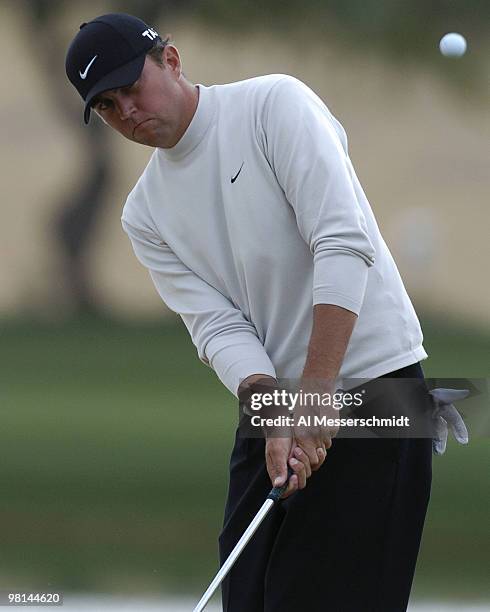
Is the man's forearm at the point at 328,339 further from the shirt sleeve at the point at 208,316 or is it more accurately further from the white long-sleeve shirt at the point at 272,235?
the shirt sleeve at the point at 208,316

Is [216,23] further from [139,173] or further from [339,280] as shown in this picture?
[339,280]

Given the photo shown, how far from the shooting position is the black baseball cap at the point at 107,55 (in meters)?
1.54

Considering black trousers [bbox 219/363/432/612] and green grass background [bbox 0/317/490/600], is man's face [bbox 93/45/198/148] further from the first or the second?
green grass background [bbox 0/317/490/600]

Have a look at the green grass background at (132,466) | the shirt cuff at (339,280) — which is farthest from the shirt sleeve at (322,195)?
the green grass background at (132,466)

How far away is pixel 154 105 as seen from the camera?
5.18 feet

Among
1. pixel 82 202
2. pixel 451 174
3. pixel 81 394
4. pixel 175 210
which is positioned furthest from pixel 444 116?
pixel 175 210

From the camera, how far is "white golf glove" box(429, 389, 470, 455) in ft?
5.34

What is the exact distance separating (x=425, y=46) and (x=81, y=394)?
1.97m

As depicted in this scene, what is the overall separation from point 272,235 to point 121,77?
27 cm

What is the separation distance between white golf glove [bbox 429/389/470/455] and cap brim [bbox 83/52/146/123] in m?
0.57

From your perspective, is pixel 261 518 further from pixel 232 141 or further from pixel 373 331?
pixel 232 141

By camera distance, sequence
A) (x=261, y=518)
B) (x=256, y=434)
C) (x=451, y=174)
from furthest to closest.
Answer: (x=451, y=174) < (x=256, y=434) < (x=261, y=518)

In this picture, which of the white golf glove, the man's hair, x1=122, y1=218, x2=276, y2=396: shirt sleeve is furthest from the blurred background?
the man's hair

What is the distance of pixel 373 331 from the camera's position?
1566 millimetres
